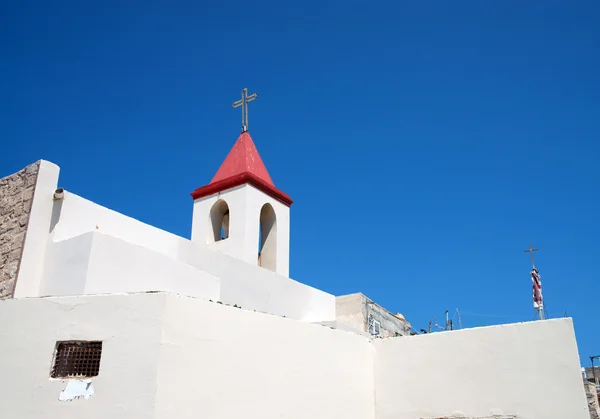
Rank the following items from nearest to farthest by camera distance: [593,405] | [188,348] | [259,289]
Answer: [188,348], [593,405], [259,289]

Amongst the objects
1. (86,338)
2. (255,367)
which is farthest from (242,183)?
(86,338)

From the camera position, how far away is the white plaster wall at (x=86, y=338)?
19.5 ft

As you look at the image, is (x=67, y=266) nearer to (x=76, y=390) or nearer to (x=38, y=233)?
(x=38, y=233)

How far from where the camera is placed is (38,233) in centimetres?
853

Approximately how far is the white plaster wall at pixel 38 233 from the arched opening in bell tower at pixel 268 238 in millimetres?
6202

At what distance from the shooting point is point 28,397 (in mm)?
6320

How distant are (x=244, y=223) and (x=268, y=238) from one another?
51.9 inches

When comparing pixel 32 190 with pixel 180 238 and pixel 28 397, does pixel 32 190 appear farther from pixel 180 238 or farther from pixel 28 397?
pixel 28 397

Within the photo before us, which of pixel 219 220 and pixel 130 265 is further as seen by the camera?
pixel 219 220

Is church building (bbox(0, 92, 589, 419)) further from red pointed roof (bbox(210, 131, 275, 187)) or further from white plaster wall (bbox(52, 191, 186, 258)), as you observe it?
red pointed roof (bbox(210, 131, 275, 187))

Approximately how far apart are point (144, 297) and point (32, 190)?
346cm

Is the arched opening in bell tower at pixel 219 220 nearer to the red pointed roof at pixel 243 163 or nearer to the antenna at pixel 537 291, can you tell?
the red pointed roof at pixel 243 163

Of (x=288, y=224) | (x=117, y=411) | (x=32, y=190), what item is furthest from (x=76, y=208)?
(x=288, y=224)

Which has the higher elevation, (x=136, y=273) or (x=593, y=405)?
(x=136, y=273)
